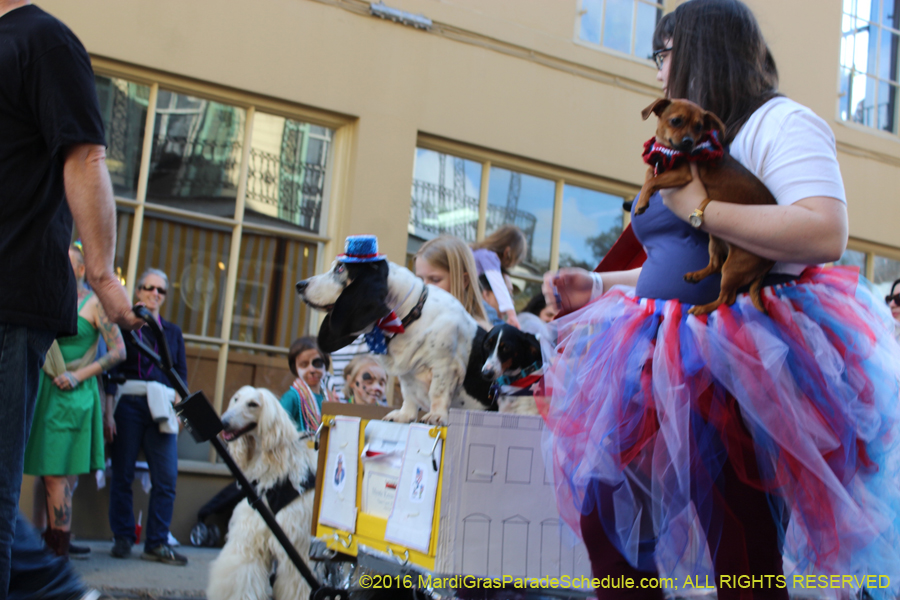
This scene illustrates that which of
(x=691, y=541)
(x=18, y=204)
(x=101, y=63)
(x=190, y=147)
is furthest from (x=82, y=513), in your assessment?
(x=691, y=541)

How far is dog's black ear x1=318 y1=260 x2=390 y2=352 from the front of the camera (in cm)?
280

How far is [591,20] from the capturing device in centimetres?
747

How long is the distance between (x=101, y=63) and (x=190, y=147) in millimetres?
844

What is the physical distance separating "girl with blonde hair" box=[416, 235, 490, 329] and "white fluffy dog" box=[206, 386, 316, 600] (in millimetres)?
1131

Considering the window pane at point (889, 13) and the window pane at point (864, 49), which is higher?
the window pane at point (889, 13)

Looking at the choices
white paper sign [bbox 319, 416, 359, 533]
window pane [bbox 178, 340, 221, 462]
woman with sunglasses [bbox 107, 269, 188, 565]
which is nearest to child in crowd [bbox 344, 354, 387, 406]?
woman with sunglasses [bbox 107, 269, 188, 565]

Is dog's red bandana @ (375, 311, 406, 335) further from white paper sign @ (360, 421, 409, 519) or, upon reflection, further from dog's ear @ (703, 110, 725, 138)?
dog's ear @ (703, 110, 725, 138)

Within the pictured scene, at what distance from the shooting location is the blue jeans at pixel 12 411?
1.80 metres

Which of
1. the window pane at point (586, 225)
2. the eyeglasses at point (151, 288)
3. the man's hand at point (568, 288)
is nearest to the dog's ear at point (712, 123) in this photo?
the man's hand at point (568, 288)

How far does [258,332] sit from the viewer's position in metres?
6.16

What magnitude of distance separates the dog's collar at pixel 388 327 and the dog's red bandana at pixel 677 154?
149 centimetres

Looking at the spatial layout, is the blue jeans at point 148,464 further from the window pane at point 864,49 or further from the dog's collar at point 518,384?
the window pane at point 864,49

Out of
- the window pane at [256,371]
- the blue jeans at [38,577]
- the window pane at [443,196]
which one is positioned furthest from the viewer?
the window pane at [443,196]

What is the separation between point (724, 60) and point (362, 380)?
135 inches
